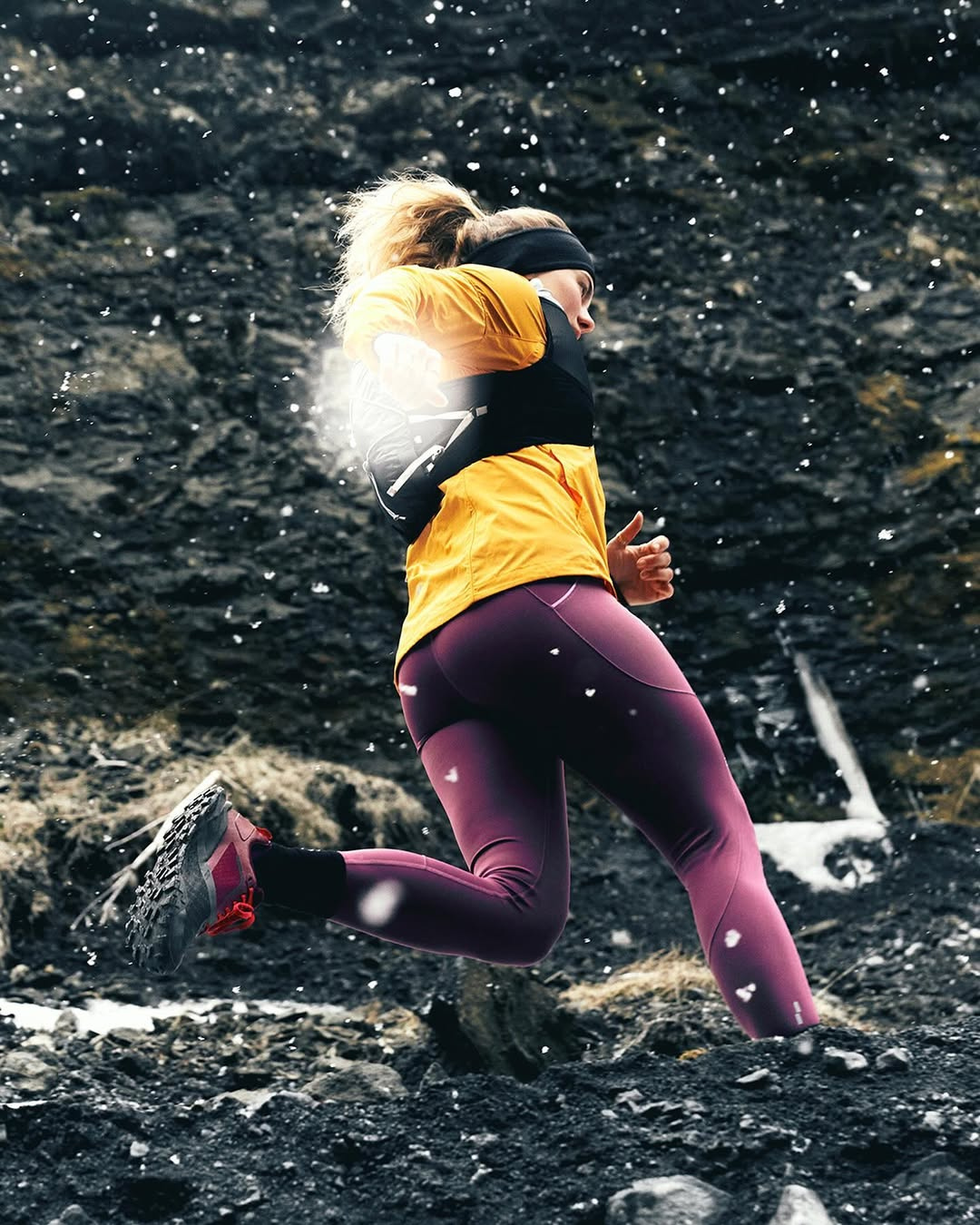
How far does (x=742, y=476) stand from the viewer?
207 inches

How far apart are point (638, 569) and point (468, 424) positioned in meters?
0.54

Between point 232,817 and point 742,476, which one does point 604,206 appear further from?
point 232,817

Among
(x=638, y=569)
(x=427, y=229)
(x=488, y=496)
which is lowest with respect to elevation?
(x=638, y=569)

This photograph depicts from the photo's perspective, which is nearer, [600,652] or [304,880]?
[304,880]

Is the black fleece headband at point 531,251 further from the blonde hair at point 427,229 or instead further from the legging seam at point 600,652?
the legging seam at point 600,652

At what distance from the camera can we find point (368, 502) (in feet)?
16.9

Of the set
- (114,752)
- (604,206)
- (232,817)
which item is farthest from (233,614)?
(232,817)

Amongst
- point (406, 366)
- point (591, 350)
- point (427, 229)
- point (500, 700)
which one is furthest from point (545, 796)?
point (591, 350)

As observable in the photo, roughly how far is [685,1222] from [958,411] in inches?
168

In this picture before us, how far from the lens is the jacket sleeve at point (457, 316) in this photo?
6.26 ft

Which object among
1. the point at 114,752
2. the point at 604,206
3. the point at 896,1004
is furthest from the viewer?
the point at 604,206

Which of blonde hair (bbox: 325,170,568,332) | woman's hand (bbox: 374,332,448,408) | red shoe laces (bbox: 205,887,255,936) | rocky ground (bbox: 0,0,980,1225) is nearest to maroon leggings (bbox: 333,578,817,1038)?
red shoe laces (bbox: 205,887,255,936)

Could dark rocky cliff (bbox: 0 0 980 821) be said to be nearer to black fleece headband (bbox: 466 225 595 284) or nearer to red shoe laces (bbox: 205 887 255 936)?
black fleece headband (bbox: 466 225 595 284)

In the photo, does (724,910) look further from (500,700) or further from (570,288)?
(570,288)
